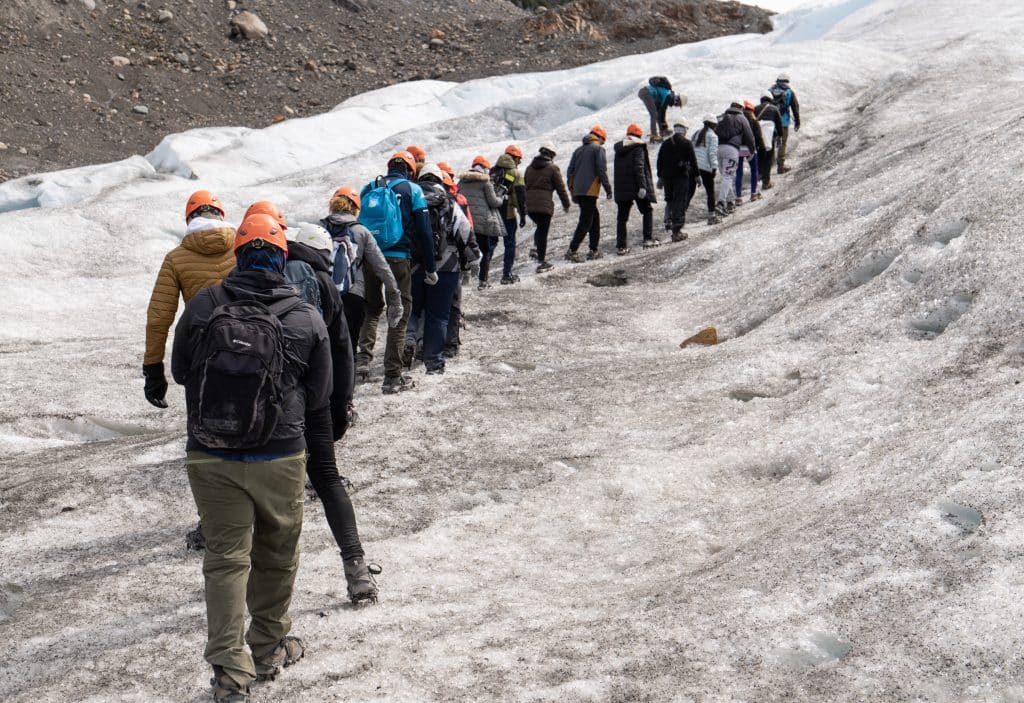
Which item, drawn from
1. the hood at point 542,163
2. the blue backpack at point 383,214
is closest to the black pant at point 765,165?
the hood at point 542,163

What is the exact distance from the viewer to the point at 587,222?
17375mm

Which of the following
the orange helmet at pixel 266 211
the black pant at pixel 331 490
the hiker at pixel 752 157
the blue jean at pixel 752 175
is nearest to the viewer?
the orange helmet at pixel 266 211

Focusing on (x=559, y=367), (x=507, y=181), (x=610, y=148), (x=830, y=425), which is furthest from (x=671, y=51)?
(x=830, y=425)

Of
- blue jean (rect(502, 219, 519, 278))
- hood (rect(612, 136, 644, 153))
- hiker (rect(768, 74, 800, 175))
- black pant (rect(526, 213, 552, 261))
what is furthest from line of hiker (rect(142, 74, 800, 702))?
hiker (rect(768, 74, 800, 175))

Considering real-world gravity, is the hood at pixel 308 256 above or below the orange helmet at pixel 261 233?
below

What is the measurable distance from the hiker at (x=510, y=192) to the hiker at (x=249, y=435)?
11203 millimetres

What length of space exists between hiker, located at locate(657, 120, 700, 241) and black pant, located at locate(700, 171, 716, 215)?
25cm

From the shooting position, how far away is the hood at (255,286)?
486 centimetres

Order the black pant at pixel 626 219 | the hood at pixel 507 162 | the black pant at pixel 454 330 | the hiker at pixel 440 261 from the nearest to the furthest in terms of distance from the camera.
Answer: the hiker at pixel 440 261 → the black pant at pixel 454 330 → the hood at pixel 507 162 → the black pant at pixel 626 219

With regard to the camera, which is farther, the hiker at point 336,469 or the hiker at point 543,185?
the hiker at point 543,185

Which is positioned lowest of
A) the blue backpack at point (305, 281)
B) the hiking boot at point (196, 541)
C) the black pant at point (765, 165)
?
the hiking boot at point (196, 541)

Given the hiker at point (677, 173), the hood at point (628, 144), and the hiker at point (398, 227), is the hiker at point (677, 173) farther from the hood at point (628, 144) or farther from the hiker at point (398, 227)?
the hiker at point (398, 227)

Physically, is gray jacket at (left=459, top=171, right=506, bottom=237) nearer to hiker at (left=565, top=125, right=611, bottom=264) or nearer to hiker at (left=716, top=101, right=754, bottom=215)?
hiker at (left=565, top=125, right=611, bottom=264)

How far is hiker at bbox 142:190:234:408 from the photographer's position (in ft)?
22.3
